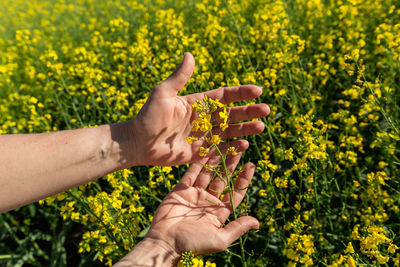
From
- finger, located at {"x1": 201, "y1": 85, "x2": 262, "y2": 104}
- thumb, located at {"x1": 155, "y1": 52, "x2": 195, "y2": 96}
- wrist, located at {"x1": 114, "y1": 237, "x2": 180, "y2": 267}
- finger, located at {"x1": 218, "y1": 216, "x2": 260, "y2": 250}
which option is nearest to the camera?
finger, located at {"x1": 218, "y1": 216, "x2": 260, "y2": 250}

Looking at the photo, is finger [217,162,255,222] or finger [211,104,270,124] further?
finger [211,104,270,124]

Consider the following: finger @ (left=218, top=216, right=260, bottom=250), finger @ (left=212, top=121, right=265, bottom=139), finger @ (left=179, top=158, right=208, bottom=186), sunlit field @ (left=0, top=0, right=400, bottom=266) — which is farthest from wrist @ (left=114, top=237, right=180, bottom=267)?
finger @ (left=212, top=121, right=265, bottom=139)

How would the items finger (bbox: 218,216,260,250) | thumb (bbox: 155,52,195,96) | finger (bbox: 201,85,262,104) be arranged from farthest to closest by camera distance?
finger (bbox: 201,85,262,104), thumb (bbox: 155,52,195,96), finger (bbox: 218,216,260,250)

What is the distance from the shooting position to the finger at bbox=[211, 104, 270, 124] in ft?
6.94

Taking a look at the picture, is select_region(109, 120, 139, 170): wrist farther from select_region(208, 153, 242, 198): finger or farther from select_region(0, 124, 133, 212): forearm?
select_region(208, 153, 242, 198): finger

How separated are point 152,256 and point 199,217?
0.36 meters

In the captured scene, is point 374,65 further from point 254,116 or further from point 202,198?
point 202,198

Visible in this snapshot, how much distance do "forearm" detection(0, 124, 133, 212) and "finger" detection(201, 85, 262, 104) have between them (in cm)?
70

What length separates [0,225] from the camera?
3.52 metres

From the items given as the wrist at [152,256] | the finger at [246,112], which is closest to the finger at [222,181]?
the finger at [246,112]

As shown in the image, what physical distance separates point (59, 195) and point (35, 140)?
360 millimetres

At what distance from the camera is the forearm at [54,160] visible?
171cm

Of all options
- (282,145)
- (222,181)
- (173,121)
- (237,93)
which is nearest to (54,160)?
(173,121)

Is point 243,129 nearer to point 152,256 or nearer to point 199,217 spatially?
point 199,217
